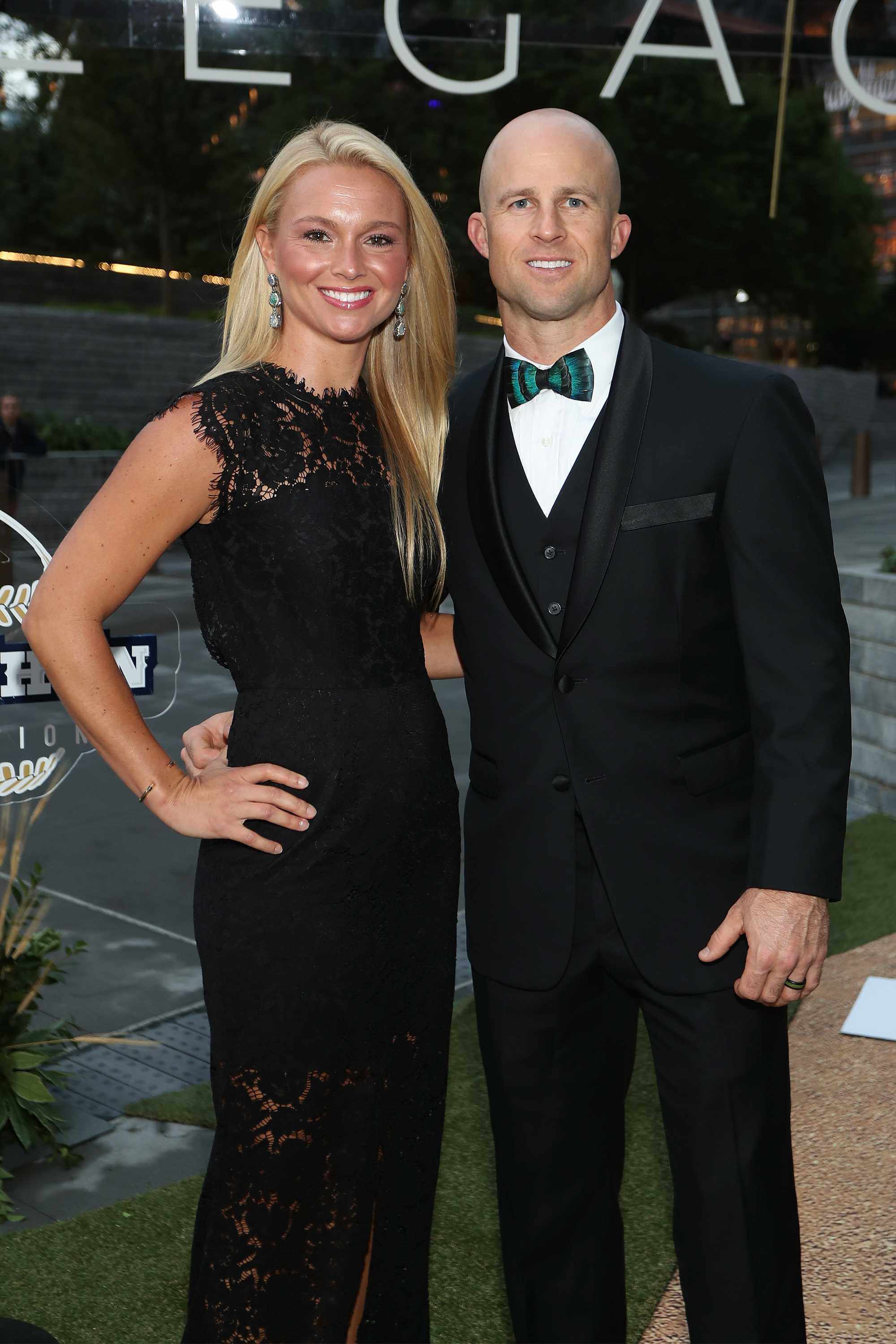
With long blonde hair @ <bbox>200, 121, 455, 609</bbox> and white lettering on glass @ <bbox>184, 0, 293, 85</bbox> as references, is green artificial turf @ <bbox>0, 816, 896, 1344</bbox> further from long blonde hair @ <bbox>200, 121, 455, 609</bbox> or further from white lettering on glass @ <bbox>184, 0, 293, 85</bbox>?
white lettering on glass @ <bbox>184, 0, 293, 85</bbox>

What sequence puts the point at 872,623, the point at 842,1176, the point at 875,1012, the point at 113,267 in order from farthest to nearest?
the point at 113,267
the point at 872,623
the point at 875,1012
the point at 842,1176

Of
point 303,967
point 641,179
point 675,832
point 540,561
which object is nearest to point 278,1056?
point 303,967

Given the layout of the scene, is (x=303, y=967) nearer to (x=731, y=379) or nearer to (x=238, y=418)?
(x=238, y=418)

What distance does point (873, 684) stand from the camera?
7590mm

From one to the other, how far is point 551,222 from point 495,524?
1.86 ft

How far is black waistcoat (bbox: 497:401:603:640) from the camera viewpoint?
8.19ft

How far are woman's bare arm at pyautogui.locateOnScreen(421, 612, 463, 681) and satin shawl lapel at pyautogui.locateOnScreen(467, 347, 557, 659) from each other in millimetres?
418

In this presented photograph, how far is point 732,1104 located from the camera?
2490mm

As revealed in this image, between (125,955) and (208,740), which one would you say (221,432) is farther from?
(125,955)

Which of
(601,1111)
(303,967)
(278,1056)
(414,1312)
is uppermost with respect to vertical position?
(303,967)

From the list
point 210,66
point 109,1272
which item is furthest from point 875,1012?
point 210,66

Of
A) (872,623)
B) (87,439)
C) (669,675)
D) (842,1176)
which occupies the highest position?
(669,675)

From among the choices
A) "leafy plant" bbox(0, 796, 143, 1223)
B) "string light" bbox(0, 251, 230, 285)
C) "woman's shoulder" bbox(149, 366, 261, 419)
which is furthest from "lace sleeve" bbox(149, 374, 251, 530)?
"string light" bbox(0, 251, 230, 285)

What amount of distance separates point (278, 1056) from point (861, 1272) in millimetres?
1804
